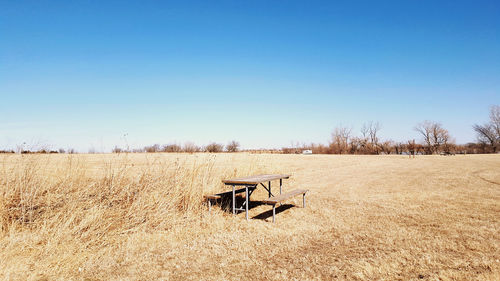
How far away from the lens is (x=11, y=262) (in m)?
3.80

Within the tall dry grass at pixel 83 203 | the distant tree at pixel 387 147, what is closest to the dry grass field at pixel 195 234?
the tall dry grass at pixel 83 203

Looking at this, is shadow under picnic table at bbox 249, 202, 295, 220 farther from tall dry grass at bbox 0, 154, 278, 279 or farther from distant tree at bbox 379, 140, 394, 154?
distant tree at bbox 379, 140, 394, 154

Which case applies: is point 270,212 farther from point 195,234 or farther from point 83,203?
point 83,203

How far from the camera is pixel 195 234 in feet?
18.0

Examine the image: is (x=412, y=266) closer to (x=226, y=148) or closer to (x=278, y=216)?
(x=278, y=216)

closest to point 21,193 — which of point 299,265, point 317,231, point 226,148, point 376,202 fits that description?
point 299,265

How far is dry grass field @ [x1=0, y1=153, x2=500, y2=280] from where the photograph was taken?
12.6 ft

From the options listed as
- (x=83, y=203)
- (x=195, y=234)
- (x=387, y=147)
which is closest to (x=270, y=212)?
(x=195, y=234)

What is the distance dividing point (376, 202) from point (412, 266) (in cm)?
511

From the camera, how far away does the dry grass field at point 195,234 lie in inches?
152

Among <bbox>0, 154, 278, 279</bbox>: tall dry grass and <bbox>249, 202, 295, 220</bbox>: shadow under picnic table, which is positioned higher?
<bbox>0, 154, 278, 279</bbox>: tall dry grass

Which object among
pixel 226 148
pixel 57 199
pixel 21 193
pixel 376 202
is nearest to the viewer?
pixel 21 193

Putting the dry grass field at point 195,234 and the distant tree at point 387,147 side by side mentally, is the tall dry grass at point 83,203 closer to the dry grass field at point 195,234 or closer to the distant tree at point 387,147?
the dry grass field at point 195,234

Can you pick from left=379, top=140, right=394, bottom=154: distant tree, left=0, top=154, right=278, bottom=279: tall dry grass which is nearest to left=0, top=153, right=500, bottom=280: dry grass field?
left=0, top=154, right=278, bottom=279: tall dry grass
